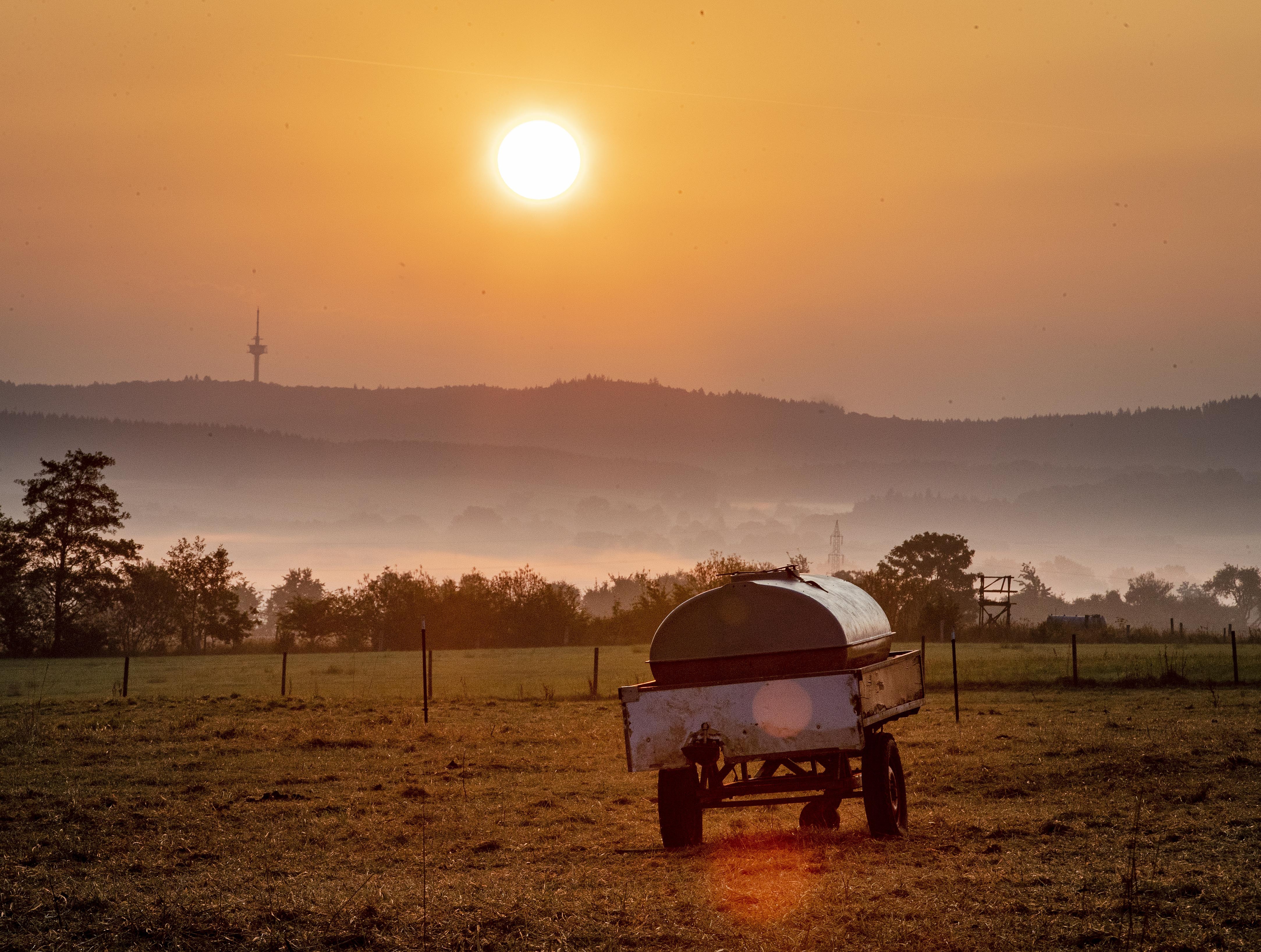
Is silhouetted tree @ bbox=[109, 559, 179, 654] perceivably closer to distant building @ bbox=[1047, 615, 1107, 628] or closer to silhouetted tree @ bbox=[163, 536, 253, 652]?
silhouetted tree @ bbox=[163, 536, 253, 652]

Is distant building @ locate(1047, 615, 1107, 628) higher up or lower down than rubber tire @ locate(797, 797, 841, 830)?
higher up

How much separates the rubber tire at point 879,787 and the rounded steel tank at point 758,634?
868 mm

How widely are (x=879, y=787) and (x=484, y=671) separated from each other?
4759 centimetres

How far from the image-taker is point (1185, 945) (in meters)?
8.18

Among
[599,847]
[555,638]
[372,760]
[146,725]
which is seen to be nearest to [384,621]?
[555,638]

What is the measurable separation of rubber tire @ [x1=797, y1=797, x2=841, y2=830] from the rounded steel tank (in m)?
1.69

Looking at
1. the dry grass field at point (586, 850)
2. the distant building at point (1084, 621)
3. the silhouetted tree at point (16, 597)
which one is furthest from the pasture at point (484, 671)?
the distant building at point (1084, 621)

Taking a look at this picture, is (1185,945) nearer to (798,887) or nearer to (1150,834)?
(798,887)

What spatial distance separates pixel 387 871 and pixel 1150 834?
7567mm

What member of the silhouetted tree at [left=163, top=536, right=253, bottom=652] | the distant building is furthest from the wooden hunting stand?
the silhouetted tree at [left=163, top=536, right=253, bottom=652]

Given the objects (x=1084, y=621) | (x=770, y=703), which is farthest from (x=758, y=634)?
(x=1084, y=621)

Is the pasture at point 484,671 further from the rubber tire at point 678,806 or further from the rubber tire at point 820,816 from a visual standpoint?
the rubber tire at point 678,806

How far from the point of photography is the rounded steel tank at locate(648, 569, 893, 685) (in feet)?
40.5

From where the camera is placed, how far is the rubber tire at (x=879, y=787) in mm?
11984
